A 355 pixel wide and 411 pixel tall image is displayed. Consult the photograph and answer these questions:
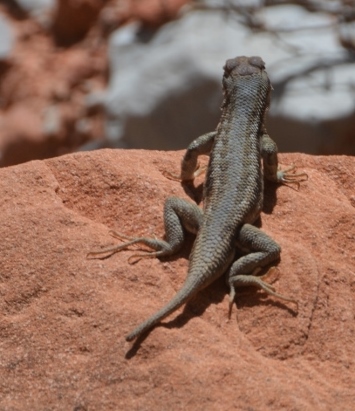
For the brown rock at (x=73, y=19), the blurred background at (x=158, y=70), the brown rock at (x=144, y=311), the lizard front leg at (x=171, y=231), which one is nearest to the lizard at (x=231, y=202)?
the lizard front leg at (x=171, y=231)

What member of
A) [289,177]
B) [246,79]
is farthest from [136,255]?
[246,79]

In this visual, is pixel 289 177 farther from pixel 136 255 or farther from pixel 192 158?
pixel 136 255

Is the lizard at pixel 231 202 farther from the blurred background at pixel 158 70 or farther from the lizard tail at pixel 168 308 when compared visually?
the blurred background at pixel 158 70

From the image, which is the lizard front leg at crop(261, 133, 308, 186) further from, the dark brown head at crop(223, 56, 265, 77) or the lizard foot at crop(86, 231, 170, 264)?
the lizard foot at crop(86, 231, 170, 264)

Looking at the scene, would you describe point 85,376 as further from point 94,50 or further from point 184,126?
point 94,50

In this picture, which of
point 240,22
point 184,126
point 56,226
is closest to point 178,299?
point 56,226

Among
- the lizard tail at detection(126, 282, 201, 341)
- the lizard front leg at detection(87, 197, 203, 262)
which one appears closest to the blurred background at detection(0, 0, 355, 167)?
the lizard front leg at detection(87, 197, 203, 262)
